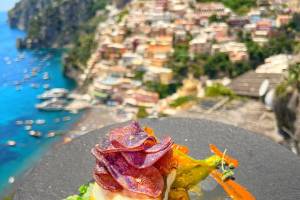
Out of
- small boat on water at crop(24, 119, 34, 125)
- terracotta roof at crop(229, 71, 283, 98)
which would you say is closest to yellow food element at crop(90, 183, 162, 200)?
terracotta roof at crop(229, 71, 283, 98)

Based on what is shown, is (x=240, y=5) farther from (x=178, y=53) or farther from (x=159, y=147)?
(x=159, y=147)

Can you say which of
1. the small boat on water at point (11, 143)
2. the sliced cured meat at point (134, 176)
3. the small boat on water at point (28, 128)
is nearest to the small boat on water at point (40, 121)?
the small boat on water at point (28, 128)

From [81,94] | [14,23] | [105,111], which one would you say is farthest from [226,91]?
[14,23]

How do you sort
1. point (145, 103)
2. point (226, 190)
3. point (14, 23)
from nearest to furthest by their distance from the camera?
1. point (226, 190)
2. point (145, 103)
3. point (14, 23)

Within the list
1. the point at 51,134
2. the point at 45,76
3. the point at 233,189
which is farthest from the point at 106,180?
the point at 45,76

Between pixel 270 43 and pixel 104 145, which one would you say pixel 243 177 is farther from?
pixel 270 43

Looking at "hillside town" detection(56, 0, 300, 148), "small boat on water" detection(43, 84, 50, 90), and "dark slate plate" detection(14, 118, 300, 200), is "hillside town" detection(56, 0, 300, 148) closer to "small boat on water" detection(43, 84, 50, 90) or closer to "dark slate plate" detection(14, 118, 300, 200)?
"small boat on water" detection(43, 84, 50, 90)

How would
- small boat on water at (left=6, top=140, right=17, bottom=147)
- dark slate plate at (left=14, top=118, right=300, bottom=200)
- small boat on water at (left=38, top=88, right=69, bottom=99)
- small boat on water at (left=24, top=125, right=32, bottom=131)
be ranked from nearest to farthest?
dark slate plate at (left=14, top=118, right=300, bottom=200)
small boat on water at (left=6, top=140, right=17, bottom=147)
small boat on water at (left=24, top=125, right=32, bottom=131)
small boat on water at (left=38, top=88, right=69, bottom=99)
